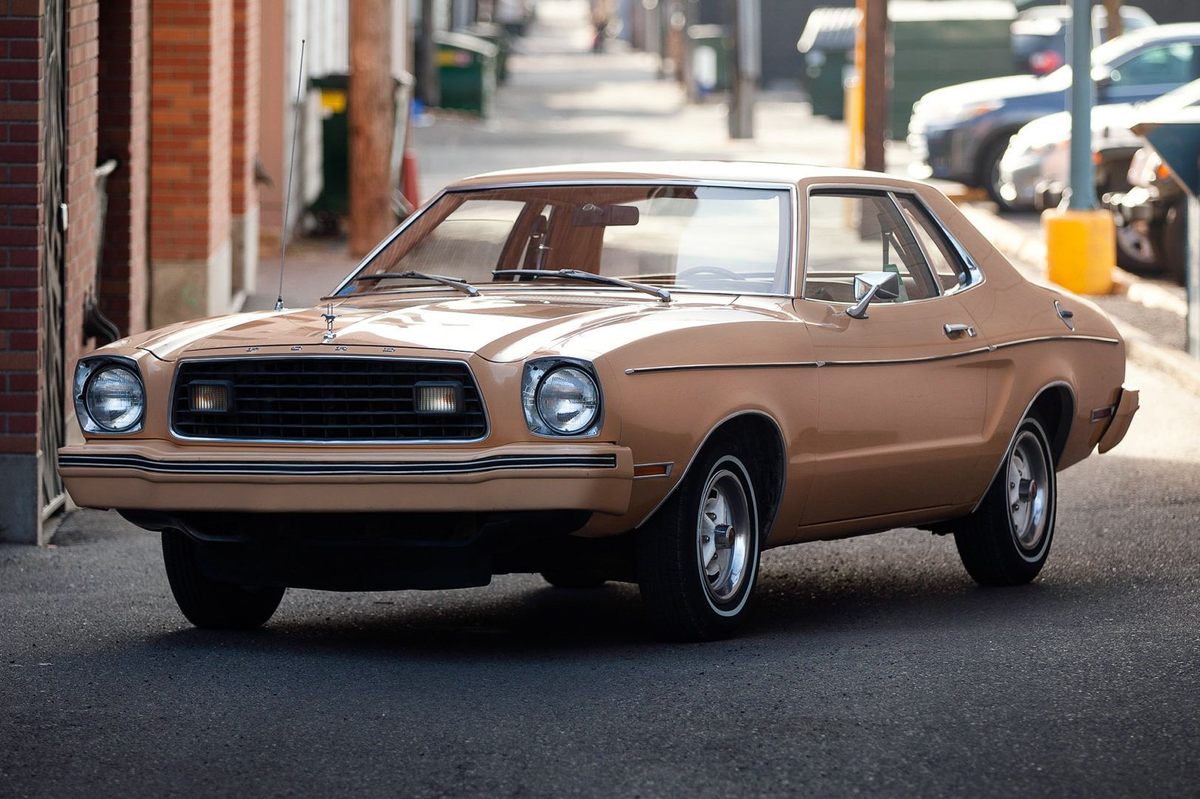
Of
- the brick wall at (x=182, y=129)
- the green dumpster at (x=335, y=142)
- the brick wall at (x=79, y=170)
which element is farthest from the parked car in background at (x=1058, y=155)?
the brick wall at (x=79, y=170)

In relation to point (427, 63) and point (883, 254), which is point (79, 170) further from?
point (427, 63)

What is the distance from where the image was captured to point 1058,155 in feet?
69.5

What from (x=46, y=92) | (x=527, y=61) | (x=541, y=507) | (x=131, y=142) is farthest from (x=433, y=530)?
(x=527, y=61)

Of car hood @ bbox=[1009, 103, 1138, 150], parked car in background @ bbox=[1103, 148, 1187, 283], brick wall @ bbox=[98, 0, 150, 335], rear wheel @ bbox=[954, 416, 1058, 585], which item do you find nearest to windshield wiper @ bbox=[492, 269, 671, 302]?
rear wheel @ bbox=[954, 416, 1058, 585]

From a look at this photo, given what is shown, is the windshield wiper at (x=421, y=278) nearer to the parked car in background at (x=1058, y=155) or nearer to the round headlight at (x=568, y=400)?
the round headlight at (x=568, y=400)

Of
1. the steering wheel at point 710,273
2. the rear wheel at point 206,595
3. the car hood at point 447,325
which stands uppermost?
the steering wheel at point 710,273

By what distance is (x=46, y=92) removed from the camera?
8.17 meters

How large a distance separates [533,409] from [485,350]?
205 millimetres

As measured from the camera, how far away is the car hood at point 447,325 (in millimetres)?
5723

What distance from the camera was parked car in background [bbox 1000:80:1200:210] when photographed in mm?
19125

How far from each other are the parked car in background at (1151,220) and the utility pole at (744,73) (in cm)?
1789

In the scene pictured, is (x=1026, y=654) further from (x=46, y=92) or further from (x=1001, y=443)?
(x=46, y=92)

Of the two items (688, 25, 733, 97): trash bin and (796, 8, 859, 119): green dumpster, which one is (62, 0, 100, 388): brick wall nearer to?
(796, 8, 859, 119): green dumpster

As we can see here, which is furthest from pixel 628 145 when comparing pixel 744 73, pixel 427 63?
pixel 427 63
